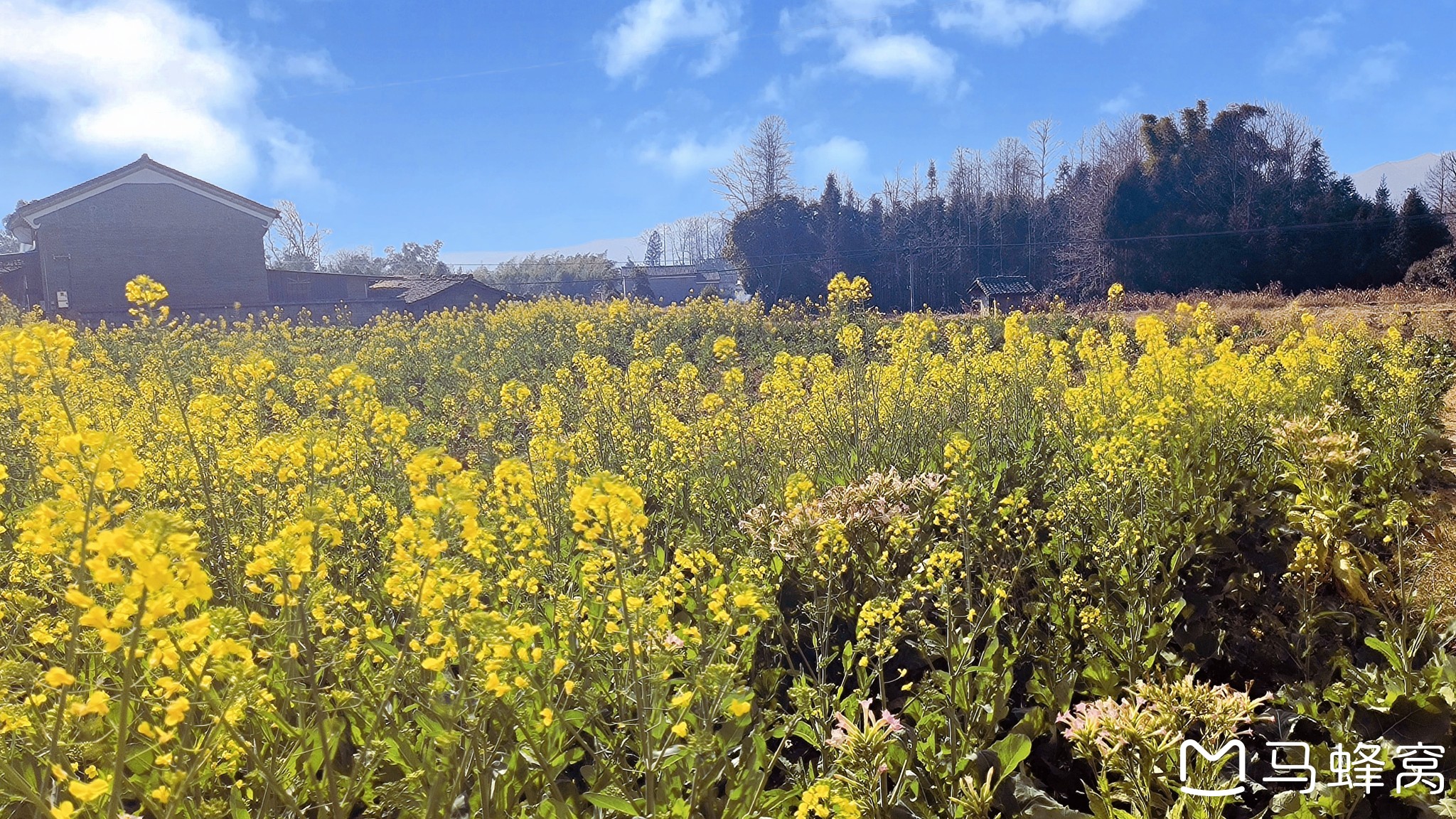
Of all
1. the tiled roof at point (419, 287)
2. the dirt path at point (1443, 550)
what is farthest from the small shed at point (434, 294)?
the dirt path at point (1443, 550)

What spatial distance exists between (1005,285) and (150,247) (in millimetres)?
27820

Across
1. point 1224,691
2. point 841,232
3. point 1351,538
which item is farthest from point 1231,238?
point 1224,691

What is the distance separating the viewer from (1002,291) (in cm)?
3041

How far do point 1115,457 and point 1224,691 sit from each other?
1.19m

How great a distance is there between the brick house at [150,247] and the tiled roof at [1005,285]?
19867mm

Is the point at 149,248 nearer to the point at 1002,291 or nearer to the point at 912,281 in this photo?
the point at 912,281

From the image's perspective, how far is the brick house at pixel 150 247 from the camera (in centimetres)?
2612

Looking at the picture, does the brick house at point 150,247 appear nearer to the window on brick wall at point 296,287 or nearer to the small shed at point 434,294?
the small shed at point 434,294

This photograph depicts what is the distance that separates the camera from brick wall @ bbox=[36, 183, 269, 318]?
1032 inches

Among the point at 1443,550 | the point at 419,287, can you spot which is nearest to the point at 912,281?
the point at 419,287

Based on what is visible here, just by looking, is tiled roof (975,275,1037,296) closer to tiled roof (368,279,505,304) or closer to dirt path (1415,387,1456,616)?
tiled roof (368,279,505,304)

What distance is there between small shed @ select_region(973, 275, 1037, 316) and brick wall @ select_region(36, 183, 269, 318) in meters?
23.5

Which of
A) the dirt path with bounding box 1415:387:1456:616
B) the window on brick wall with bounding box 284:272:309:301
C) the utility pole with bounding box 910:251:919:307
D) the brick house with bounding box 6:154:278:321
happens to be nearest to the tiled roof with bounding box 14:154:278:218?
the brick house with bounding box 6:154:278:321

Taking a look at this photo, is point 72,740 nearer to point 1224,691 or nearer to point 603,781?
point 603,781
